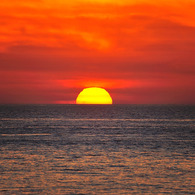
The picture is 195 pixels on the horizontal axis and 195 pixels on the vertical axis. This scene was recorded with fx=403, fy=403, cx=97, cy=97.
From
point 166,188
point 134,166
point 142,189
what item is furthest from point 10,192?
point 134,166

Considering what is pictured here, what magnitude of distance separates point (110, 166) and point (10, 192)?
12.0 m

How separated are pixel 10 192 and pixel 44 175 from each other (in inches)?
235

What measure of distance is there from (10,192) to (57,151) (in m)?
21.7

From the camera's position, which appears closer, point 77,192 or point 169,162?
point 77,192

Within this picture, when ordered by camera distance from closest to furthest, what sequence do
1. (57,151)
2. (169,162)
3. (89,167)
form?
(89,167)
(169,162)
(57,151)

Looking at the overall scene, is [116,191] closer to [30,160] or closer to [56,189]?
[56,189]

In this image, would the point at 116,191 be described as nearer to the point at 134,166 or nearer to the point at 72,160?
the point at 134,166

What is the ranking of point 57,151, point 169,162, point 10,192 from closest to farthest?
1. point 10,192
2. point 169,162
3. point 57,151

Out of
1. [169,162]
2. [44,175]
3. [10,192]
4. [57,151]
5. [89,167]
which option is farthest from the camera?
[57,151]

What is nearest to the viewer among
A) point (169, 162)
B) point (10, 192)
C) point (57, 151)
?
point (10, 192)

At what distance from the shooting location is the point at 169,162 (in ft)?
127

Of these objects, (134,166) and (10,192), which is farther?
(134,166)

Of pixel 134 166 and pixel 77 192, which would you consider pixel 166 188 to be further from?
pixel 134 166

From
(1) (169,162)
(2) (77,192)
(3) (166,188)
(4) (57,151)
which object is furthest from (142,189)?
(4) (57,151)
